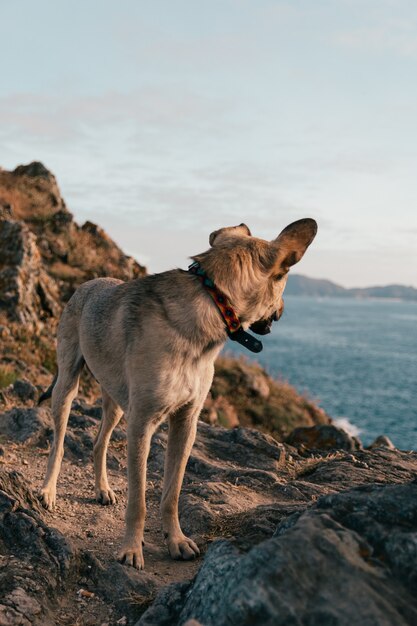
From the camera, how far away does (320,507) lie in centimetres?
392

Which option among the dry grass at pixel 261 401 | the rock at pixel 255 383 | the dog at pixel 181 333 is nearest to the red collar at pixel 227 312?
the dog at pixel 181 333

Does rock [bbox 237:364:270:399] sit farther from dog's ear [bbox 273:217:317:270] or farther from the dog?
dog's ear [bbox 273:217:317:270]

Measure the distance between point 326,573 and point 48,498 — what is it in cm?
430

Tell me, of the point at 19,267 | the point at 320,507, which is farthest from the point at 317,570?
the point at 19,267

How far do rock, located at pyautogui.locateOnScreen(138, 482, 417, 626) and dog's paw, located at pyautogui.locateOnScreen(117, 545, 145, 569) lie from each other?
1575 millimetres

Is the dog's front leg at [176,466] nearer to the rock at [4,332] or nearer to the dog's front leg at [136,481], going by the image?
the dog's front leg at [136,481]

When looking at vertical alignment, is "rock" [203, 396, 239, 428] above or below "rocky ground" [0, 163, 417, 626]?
below

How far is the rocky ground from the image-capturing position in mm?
3088

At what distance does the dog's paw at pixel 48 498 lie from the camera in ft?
21.7

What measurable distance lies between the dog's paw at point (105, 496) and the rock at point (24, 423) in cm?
245

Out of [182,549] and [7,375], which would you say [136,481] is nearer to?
[182,549]

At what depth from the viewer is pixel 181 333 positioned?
524 centimetres

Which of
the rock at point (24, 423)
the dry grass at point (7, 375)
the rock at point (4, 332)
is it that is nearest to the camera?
the rock at point (24, 423)

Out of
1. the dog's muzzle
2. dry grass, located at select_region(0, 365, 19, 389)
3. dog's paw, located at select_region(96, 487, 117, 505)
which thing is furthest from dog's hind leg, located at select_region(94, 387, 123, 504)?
dry grass, located at select_region(0, 365, 19, 389)
